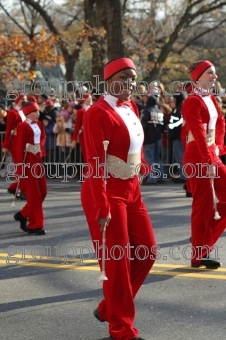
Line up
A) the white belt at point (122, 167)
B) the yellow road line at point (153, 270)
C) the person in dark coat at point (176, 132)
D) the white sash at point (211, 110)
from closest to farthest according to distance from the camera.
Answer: the white belt at point (122, 167) < the yellow road line at point (153, 270) < the white sash at point (211, 110) < the person in dark coat at point (176, 132)

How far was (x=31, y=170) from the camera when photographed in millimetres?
10648

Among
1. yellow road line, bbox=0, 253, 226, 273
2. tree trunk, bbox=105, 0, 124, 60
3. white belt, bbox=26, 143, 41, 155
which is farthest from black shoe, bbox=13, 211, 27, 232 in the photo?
tree trunk, bbox=105, 0, 124, 60

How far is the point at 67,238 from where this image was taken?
1009 centimetres

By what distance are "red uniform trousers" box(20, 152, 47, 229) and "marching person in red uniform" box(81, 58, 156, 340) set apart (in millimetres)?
4647

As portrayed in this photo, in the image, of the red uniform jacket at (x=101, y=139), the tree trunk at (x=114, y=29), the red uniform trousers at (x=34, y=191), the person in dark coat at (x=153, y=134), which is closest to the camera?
the red uniform jacket at (x=101, y=139)

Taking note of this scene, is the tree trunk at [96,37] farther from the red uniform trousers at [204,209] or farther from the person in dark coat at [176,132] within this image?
the red uniform trousers at [204,209]

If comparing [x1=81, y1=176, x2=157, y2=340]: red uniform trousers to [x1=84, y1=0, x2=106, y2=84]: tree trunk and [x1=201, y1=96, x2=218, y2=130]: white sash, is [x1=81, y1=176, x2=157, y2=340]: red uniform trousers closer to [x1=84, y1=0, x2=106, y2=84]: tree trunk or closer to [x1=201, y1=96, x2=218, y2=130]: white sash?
[x1=201, y1=96, x2=218, y2=130]: white sash

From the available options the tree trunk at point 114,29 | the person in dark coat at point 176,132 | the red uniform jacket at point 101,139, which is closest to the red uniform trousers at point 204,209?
the red uniform jacket at point 101,139

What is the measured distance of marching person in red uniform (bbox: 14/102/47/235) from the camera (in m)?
10.6

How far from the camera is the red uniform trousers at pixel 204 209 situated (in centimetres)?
812

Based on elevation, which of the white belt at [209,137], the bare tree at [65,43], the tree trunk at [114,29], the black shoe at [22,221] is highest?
the bare tree at [65,43]

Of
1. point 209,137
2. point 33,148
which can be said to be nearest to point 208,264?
point 209,137

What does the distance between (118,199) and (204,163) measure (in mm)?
2397

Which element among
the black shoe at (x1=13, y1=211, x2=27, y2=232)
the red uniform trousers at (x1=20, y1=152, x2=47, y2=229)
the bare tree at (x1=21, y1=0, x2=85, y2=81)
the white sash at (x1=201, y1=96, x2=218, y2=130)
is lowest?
the black shoe at (x1=13, y1=211, x2=27, y2=232)
